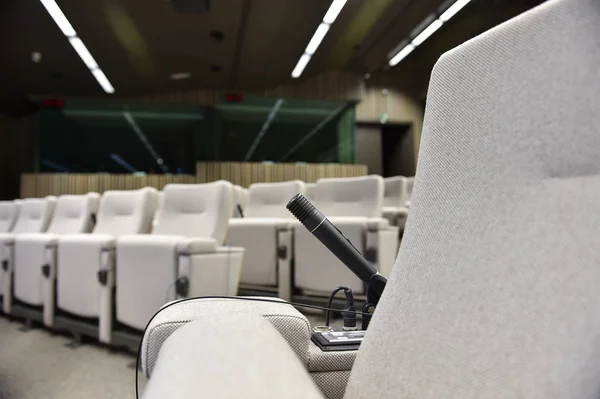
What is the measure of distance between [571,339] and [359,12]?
646 centimetres

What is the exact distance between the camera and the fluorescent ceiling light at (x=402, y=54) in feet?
23.9

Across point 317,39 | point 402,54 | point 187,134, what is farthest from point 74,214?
point 402,54

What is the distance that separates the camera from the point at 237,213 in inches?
144

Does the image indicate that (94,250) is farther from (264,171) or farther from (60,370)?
(264,171)

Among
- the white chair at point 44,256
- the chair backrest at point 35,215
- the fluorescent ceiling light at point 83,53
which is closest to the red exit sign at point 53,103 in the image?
the fluorescent ceiling light at point 83,53

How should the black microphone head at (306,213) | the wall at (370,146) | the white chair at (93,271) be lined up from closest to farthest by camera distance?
the black microphone head at (306,213)
the white chair at (93,271)
the wall at (370,146)

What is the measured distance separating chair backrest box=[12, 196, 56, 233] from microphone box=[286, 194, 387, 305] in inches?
134

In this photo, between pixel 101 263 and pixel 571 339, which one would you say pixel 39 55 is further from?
pixel 571 339

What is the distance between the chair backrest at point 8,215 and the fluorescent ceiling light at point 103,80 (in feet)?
11.5

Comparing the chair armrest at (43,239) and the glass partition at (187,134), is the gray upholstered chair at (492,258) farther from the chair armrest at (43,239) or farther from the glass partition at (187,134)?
the glass partition at (187,134)

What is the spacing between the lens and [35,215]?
148 inches

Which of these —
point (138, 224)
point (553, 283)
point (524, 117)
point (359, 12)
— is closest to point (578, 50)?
point (524, 117)

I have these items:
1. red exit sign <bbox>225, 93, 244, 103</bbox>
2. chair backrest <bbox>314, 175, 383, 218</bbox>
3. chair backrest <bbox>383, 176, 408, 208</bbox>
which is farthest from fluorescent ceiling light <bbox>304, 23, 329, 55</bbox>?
chair backrest <bbox>314, 175, 383, 218</bbox>

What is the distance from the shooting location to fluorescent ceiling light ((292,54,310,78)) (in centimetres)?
746
